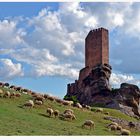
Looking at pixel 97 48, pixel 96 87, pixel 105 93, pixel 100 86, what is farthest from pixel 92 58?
pixel 105 93

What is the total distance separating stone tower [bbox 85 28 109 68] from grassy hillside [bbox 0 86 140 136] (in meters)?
88.7

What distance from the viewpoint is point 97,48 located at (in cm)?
13950

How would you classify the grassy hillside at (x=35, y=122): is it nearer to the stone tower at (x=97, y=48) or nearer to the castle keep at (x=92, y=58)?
the castle keep at (x=92, y=58)

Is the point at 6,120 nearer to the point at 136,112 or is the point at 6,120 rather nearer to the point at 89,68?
the point at 136,112

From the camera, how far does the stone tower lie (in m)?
138

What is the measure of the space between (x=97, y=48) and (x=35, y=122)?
10488cm

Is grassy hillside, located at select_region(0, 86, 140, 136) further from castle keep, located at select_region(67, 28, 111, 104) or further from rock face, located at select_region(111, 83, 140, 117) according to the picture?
castle keep, located at select_region(67, 28, 111, 104)

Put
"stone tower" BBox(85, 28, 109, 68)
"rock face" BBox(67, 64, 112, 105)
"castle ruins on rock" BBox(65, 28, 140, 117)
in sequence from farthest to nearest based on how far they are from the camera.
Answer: "stone tower" BBox(85, 28, 109, 68) < "rock face" BBox(67, 64, 112, 105) < "castle ruins on rock" BBox(65, 28, 140, 117)

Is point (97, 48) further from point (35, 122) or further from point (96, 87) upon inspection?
point (35, 122)

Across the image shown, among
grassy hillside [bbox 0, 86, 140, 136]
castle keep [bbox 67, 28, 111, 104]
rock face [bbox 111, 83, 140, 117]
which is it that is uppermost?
castle keep [bbox 67, 28, 111, 104]

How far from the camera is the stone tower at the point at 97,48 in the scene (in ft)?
452

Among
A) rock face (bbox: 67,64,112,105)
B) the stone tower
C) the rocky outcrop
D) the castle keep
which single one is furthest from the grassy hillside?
the stone tower

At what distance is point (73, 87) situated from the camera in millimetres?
140125

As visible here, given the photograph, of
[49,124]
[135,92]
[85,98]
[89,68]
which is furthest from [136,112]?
[49,124]
